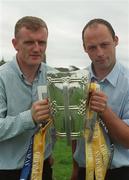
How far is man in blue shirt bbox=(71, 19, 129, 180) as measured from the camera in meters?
3.78

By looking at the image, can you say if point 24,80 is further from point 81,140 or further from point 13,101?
point 81,140

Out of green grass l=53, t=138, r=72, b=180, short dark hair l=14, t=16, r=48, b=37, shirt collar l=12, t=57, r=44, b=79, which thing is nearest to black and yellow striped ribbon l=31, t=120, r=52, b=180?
shirt collar l=12, t=57, r=44, b=79

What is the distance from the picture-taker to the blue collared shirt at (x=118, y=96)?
3869mm

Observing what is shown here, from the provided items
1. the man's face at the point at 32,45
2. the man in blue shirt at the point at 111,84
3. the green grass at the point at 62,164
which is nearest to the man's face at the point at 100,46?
the man in blue shirt at the point at 111,84

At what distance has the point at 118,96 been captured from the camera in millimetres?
3871

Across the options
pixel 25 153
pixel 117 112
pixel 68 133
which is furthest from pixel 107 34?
pixel 25 153

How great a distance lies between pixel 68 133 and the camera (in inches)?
140

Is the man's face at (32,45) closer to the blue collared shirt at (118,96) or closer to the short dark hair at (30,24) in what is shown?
the short dark hair at (30,24)

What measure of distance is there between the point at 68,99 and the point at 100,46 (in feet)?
1.82

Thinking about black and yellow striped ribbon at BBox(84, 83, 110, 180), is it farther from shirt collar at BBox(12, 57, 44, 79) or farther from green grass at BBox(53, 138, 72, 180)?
green grass at BBox(53, 138, 72, 180)

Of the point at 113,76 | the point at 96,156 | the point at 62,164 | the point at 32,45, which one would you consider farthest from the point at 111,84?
the point at 62,164

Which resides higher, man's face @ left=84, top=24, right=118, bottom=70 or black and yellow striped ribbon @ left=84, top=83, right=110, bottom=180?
man's face @ left=84, top=24, right=118, bottom=70

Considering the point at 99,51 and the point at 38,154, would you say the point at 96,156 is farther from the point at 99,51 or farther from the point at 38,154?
the point at 99,51

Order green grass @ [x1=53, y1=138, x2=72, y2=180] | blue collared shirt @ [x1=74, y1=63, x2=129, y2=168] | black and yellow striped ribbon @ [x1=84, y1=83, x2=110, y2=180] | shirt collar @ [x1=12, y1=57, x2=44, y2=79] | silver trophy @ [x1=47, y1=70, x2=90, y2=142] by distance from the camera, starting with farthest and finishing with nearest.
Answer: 1. green grass @ [x1=53, y1=138, x2=72, y2=180]
2. shirt collar @ [x1=12, y1=57, x2=44, y2=79]
3. blue collared shirt @ [x1=74, y1=63, x2=129, y2=168]
4. black and yellow striped ribbon @ [x1=84, y1=83, x2=110, y2=180]
5. silver trophy @ [x1=47, y1=70, x2=90, y2=142]
